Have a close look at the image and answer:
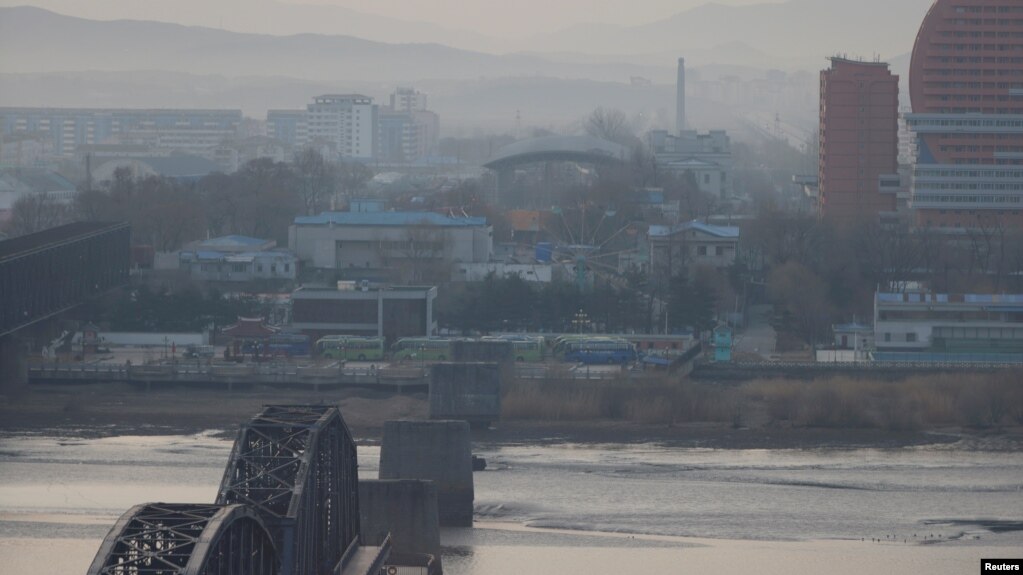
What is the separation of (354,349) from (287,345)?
78 centimetres

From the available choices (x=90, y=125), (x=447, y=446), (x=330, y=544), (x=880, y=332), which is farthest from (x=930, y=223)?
(x=90, y=125)

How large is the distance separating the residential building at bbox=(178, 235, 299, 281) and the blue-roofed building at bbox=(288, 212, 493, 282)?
539 millimetres

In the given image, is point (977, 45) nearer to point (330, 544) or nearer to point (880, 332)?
point (880, 332)

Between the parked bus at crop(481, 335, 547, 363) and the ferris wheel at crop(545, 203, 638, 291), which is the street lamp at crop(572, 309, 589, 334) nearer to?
the ferris wheel at crop(545, 203, 638, 291)

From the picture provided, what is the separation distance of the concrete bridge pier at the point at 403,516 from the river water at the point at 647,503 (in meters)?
0.32

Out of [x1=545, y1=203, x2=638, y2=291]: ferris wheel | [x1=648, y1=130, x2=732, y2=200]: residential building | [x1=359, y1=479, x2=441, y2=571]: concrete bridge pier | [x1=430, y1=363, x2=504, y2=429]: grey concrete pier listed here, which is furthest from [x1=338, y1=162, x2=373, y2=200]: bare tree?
[x1=359, y1=479, x2=441, y2=571]: concrete bridge pier

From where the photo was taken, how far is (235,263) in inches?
Answer: 1113

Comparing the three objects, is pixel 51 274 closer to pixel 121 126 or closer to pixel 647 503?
pixel 647 503

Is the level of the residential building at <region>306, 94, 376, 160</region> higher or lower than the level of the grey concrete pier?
higher

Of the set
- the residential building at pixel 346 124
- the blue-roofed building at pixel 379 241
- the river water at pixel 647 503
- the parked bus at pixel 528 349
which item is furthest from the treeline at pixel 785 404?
the residential building at pixel 346 124

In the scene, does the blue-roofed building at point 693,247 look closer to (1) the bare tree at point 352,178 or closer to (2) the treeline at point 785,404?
(2) the treeline at point 785,404

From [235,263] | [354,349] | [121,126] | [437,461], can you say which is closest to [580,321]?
[354,349]

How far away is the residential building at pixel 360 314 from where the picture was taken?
23938mm

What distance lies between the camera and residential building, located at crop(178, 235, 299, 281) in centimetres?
2817
